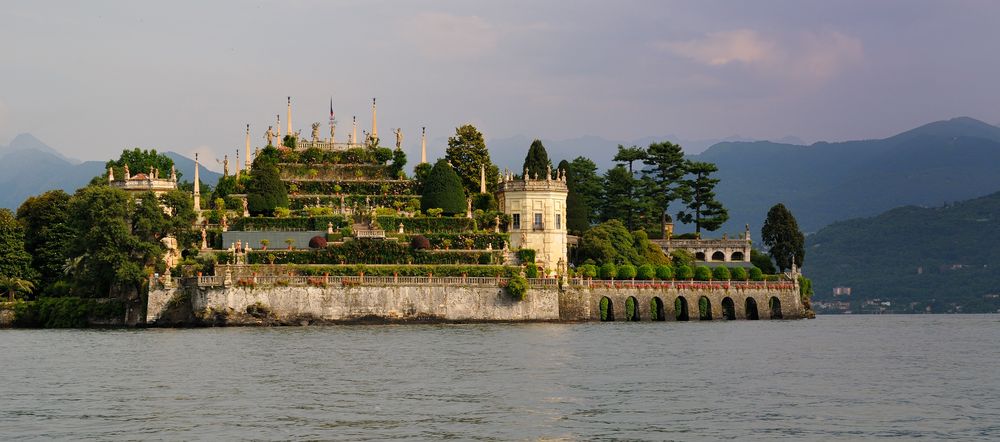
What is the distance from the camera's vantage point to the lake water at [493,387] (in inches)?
1722

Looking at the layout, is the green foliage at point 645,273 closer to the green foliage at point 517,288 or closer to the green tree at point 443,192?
the green tree at point 443,192

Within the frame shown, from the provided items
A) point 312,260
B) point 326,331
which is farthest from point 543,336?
point 312,260

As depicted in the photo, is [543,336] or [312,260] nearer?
[543,336]

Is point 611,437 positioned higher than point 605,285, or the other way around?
point 605,285

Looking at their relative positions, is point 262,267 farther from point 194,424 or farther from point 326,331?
point 194,424

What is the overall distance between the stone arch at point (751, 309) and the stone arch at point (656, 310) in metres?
8.66

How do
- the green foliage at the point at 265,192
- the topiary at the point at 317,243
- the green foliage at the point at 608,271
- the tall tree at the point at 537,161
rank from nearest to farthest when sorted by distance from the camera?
the topiary at the point at 317,243, the green foliage at the point at 608,271, the green foliage at the point at 265,192, the tall tree at the point at 537,161

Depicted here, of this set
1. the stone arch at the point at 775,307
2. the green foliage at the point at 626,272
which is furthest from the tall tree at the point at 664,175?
the green foliage at the point at 626,272

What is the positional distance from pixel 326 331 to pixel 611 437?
51.2 meters

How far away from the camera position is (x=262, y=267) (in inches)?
3917

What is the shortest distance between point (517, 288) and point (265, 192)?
2372cm

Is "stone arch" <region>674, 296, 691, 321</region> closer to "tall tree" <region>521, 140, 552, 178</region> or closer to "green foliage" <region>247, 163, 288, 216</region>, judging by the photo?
"tall tree" <region>521, 140, 552, 178</region>

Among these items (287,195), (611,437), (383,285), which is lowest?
(611,437)

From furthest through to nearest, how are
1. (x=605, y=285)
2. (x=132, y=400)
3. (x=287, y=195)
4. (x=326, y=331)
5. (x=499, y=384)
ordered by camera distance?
(x=287, y=195) → (x=605, y=285) → (x=326, y=331) → (x=499, y=384) → (x=132, y=400)
